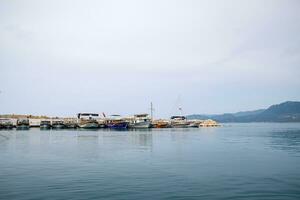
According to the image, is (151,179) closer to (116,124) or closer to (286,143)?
(286,143)

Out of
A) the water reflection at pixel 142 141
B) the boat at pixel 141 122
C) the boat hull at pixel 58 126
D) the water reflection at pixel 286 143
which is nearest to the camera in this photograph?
the water reflection at pixel 286 143

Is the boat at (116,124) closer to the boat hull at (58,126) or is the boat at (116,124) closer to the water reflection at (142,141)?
the boat hull at (58,126)

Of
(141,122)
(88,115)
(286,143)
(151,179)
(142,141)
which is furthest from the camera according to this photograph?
(88,115)

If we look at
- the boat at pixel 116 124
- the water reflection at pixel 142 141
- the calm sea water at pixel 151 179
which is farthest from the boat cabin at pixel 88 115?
the calm sea water at pixel 151 179

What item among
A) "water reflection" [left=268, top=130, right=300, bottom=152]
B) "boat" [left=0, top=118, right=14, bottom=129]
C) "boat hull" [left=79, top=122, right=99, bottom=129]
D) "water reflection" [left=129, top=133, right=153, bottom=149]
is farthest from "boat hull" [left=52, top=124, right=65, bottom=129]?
"water reflection" [left=268, top=130, right=300, bottom=152]

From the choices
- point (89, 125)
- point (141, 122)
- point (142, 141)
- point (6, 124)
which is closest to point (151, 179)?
point (142, 141)

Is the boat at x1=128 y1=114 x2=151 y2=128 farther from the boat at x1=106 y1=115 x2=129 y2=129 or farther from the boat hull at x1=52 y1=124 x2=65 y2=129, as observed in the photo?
the boat hull at x1=52 y1=124 x2=65 y2=129

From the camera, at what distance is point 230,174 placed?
24.0 m

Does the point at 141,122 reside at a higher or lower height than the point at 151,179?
higher

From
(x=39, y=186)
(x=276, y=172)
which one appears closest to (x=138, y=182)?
(x=39, y=186)

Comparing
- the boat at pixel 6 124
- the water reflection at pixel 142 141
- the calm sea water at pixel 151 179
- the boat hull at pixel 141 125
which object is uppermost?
the boat at pixel 6 124

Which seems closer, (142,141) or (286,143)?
(286,143)

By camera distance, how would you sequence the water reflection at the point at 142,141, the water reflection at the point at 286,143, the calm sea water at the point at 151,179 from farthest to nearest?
the water reflection at the point at 142,141 < the water reflection at the point at 286,143 < the calm sea water at the point at 151,179

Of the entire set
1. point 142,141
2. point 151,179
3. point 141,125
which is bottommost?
point 142,141
